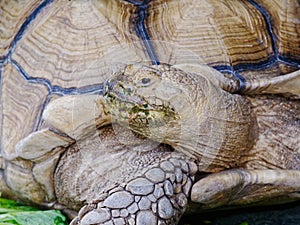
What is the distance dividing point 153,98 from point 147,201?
1.45ft

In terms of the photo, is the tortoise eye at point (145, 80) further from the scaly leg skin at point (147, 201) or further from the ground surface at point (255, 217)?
the ground surface at point (255, 217)

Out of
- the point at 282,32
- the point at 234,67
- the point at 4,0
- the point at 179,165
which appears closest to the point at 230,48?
the point at 234,67

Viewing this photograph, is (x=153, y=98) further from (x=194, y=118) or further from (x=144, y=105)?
(x=194, y=118)

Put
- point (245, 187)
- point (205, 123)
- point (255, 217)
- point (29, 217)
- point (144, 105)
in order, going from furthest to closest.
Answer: point (255, 217), point (29, 217), point (245, 187), point (205, 123), point (144, 105)

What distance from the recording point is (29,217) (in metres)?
3.32

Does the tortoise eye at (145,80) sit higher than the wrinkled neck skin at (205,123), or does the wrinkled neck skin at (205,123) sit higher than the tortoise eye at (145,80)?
the tortoise eye at (145,80)

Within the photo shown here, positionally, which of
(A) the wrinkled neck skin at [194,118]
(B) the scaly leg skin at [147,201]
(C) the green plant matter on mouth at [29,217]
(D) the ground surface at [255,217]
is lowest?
(D) the ground surface at [255,217]

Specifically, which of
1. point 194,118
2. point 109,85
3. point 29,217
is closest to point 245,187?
point 194,118

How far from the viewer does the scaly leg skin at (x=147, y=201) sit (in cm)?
287

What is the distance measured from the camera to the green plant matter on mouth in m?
3.28

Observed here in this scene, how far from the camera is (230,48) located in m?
3.32

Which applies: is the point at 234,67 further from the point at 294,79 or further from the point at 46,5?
the point at 46,5

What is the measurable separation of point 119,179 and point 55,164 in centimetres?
40

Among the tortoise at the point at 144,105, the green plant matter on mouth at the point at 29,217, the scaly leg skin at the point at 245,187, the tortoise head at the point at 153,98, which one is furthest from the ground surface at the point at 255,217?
the tortoise head at the point at 153,98
